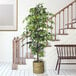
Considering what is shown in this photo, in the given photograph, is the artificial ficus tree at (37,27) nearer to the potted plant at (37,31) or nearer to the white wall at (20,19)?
the potted plant at (37,31)

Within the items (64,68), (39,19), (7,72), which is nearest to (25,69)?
(7,72)

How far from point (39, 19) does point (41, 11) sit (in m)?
0.27

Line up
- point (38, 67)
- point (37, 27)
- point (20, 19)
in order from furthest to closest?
point (20, 19) → point (37, 27) → point (38, 67)

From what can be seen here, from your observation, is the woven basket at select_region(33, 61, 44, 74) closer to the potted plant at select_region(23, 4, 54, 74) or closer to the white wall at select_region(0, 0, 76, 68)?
the potted plant at select_region(23, 4, 54, 74)

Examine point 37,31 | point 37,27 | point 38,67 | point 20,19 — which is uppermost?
point 20,19

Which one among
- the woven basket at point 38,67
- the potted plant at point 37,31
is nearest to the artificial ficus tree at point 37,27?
the potted plant at point 37,31

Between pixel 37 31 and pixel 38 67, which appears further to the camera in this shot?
pixel 37 31

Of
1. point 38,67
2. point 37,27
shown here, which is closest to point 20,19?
point 37,27

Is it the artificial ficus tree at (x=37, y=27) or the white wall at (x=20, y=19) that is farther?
the white wall at (x=20, y=19)

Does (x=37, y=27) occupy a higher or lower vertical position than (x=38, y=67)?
higher

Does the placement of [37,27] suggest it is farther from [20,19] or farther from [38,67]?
[20,19]

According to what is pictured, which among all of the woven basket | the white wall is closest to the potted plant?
the woven basket

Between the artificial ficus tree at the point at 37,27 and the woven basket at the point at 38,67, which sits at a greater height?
the artificial ficus tree at the point at 37,27

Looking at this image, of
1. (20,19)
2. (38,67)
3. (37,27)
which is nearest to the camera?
(38,67)
